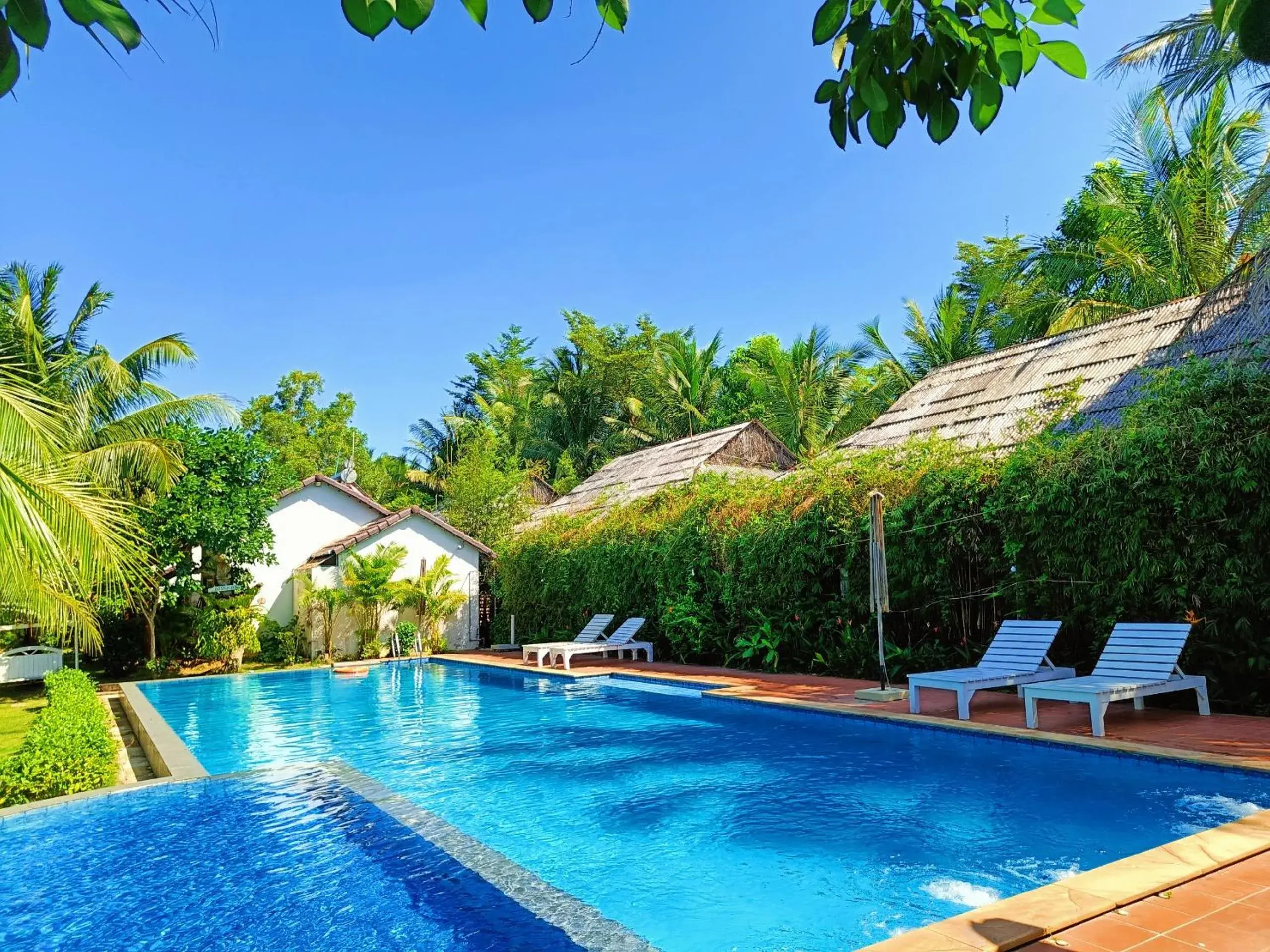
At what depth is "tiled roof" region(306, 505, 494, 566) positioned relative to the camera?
21.8 meters

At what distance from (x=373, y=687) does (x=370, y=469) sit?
2925 centimetres

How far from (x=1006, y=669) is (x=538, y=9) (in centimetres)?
916

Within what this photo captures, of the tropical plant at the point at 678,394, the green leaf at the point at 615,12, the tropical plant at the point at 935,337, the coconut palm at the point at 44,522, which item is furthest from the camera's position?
the tropical plant at the point at 678,394

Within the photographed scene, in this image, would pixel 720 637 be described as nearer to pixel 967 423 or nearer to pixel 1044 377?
pixel 967 423

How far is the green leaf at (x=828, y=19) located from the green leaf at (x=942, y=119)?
0.26m

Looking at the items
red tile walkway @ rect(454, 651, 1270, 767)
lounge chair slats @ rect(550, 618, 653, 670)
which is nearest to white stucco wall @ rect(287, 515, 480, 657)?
lounge chair slats @ rect(550, 618, 653, 670)

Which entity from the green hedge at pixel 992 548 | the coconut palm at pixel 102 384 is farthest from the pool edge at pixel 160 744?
the green hedge at pixel 992 548

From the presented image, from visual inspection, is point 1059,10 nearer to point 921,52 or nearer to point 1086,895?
point 921,52

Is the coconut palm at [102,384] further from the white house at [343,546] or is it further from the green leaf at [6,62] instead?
the green leaf at [6,62]

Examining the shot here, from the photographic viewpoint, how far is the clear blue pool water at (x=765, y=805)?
4867 millimetres

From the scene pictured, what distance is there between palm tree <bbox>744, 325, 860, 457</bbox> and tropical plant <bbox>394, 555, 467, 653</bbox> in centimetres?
1246

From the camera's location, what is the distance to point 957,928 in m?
3.59

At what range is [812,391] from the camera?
29047 mm

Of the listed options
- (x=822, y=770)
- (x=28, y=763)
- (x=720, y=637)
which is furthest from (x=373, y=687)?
(x=822, y=770)
